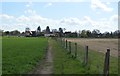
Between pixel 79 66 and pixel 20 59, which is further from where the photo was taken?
pixel 20 59

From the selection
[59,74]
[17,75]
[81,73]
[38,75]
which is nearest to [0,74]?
[17,75]

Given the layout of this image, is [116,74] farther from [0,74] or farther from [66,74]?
[0,74]

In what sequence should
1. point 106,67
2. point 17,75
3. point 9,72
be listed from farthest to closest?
point 9,72
point 17,75
point 106,67

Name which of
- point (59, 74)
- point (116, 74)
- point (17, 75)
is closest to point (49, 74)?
point (59, 74)

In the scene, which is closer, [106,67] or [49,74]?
[106,67]

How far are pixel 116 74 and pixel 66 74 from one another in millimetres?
2330

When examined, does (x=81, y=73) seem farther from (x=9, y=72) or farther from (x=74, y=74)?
(x=9, y=72)

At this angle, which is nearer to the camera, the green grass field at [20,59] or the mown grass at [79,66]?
the mown grass at [79,66]

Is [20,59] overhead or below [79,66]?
below

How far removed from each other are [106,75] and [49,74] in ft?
12.6

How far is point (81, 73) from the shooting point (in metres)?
15.0

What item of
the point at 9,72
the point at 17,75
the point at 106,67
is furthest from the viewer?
the point at 9,72

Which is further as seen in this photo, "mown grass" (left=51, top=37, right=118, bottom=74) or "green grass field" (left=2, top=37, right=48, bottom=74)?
"green grass field" (left=2, top=37, right=48, bottom=74)

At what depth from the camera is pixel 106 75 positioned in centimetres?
1177
